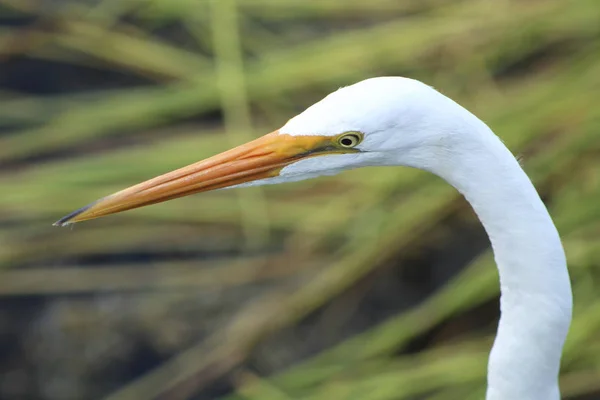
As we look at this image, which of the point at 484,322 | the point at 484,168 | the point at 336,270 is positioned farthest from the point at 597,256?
the point at 484,168

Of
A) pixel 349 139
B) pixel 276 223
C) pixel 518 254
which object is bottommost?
pixel 518 254

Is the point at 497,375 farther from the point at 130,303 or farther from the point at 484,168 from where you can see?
the point at 130,303

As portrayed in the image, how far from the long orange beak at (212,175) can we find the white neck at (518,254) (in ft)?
0.52

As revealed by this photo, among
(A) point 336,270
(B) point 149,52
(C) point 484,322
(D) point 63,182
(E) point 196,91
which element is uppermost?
(B) point 149,52

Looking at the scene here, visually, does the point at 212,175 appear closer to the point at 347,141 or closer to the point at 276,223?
the point at 347,141

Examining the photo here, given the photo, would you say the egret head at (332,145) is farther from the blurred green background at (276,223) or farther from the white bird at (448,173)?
the blurred green background at (276,223)

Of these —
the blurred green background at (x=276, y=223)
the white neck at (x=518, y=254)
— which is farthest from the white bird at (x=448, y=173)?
the blurred green background at (x=276, y=223)

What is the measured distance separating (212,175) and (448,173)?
0.23 m

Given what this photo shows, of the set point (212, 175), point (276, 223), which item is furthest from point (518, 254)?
point (276, 223)

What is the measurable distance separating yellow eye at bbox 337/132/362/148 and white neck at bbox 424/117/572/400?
78 millimetres

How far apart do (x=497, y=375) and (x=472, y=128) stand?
27 centimetres

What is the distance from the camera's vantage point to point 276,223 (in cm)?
184

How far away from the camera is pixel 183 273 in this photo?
73.2 inches

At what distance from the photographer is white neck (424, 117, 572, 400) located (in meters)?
0.78
